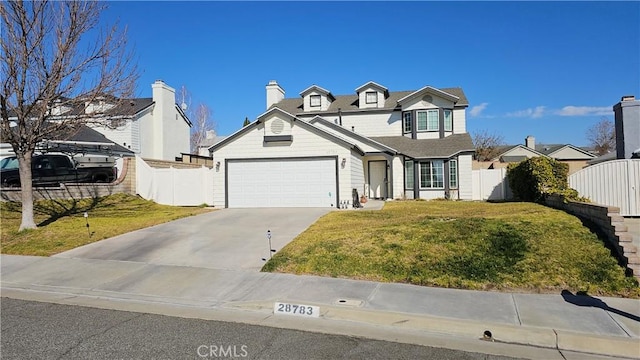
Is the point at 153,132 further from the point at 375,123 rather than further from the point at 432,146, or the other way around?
the point at 432,146

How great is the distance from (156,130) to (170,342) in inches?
1195

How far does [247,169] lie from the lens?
66.1ft

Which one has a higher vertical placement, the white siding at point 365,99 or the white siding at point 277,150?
the white siding at point 365,99

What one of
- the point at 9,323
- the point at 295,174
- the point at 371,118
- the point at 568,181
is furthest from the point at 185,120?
the point at 9,323

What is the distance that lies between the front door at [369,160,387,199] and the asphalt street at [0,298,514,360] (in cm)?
1951

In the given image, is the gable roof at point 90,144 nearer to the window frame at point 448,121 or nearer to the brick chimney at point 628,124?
the window frame at point 448,121

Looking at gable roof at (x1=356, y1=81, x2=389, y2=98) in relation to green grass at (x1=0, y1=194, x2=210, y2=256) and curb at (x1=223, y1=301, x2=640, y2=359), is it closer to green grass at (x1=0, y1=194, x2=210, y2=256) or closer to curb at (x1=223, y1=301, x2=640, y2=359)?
green grass at (x1=0, y1=194, x2=210, y2=256)

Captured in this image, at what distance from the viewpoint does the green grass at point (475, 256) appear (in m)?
7.54

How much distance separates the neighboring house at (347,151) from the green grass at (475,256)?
8.50 meters

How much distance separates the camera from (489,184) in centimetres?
2389

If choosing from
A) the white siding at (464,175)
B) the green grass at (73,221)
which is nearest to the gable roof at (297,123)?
the green grass at (73,221)

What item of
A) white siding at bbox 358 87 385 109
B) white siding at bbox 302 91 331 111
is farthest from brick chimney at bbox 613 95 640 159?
white siding at bbox 302 91 331 111

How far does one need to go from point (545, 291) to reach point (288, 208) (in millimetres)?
12831

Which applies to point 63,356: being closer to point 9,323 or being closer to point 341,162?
point 9,323
